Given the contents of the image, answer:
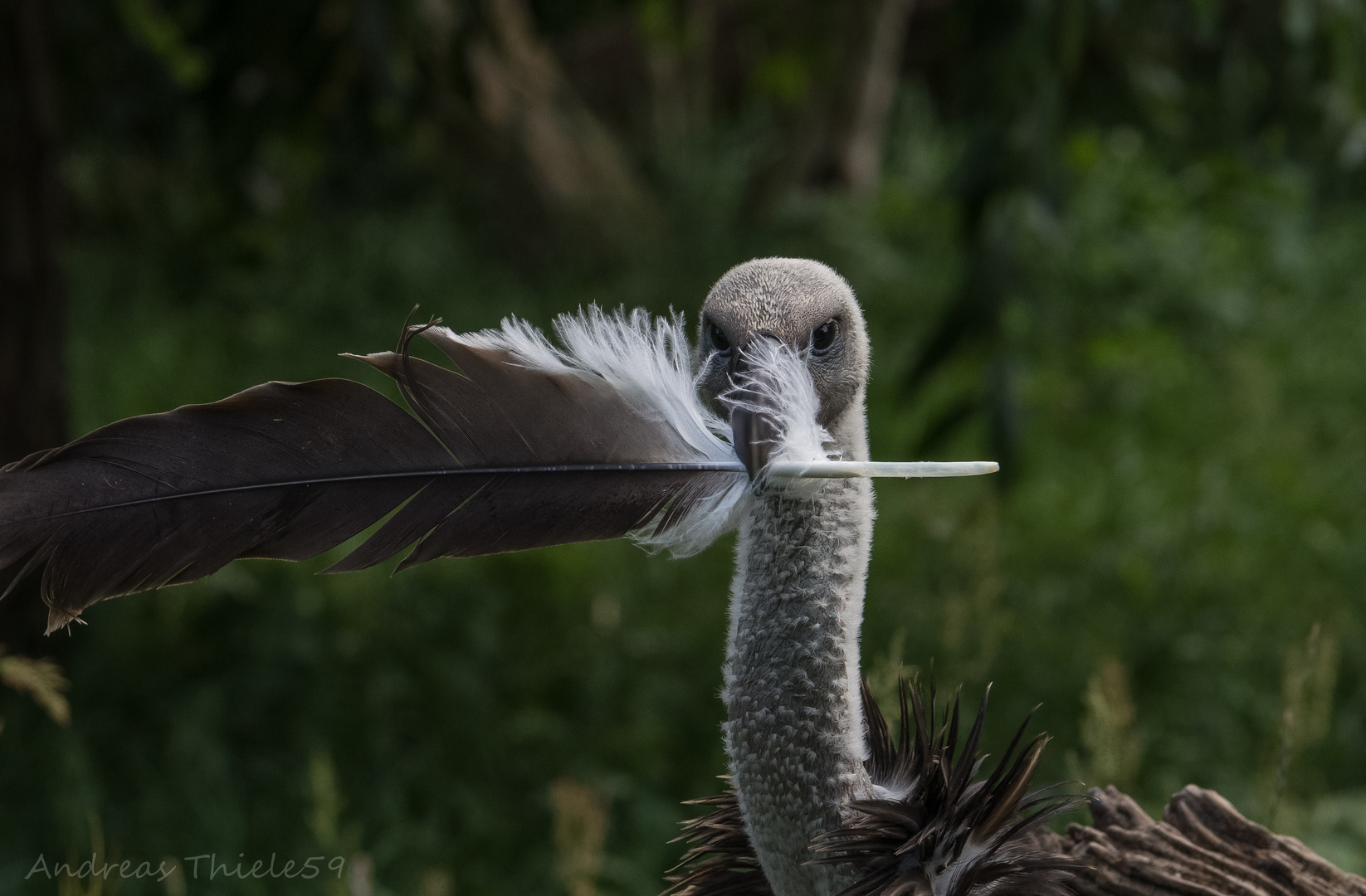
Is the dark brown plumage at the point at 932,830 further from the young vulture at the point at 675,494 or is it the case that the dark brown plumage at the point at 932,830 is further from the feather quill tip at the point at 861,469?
the feather quill tip at the point at 861,469

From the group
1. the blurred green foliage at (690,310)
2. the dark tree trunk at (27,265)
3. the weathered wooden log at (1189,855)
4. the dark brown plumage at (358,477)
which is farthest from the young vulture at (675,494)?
the dark tree trunk at (27,265)

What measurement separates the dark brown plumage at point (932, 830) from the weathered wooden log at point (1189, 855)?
9 centimetres

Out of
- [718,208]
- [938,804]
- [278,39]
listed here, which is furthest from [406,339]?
[718,208]

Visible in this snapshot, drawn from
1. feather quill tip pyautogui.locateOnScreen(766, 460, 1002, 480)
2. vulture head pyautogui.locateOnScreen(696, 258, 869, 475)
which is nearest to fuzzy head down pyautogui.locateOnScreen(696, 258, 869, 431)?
vulture head pyautogui.locateOnScreen(696, 258, 869, 475)

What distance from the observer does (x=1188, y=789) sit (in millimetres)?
1782

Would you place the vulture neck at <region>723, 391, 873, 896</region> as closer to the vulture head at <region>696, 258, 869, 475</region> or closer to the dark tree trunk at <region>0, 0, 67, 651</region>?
the vulture head at <region>696, 258, 869, 475</region>

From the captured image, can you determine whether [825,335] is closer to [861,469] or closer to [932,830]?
[861,469]

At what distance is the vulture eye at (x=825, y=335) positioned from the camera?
144cm

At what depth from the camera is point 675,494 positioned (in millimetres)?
1395

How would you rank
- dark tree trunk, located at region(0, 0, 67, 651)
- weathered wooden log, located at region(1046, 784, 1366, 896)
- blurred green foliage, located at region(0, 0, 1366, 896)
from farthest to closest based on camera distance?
dark tree trunk, located at region(0, 0, 67, 651) → blurred green foliage, located at region(0, 0, 1366, 896) → weathered wooden log, located at region(1046, 784, 1366, 896)

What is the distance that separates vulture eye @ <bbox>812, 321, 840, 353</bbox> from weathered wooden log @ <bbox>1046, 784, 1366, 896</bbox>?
2.26 feet

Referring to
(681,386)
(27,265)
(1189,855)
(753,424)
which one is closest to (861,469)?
(753,424)

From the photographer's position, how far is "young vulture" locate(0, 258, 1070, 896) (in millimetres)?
1299

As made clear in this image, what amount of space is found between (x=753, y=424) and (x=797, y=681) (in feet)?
0.95
